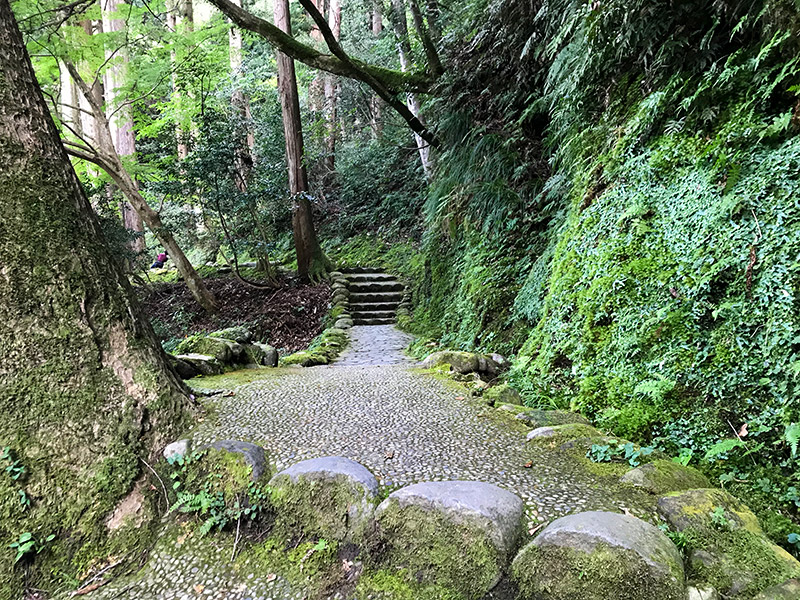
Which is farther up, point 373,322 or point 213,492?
point 213,492

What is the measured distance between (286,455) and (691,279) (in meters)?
2.46

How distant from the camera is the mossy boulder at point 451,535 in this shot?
143cm

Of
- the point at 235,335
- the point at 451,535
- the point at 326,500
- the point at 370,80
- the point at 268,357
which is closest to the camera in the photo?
the point at 451,535

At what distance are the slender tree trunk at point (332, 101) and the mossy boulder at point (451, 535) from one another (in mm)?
13945

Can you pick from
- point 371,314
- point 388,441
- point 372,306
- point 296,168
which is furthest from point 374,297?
point 388,441

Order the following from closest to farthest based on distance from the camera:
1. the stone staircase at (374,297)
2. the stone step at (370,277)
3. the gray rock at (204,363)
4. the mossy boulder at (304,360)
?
the gray rock at (204,363)
the mossy boulder at (304,360)
the stone staircase at (374,297)
the stone step at (370,277)

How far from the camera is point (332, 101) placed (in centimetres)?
1436

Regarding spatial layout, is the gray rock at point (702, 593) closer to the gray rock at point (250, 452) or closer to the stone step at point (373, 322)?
the gray rock at point (250, 452)

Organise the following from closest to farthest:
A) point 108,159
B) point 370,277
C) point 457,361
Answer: point 457,361, point 108,159, point 370,277

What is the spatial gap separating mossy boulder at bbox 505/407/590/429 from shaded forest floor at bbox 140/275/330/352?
601cm

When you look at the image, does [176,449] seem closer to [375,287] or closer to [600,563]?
[600,563]

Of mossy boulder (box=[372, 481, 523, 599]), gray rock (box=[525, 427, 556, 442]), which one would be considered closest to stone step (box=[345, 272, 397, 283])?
gray rock (box=[525, 427, 556, 442])

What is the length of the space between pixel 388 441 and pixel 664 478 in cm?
133

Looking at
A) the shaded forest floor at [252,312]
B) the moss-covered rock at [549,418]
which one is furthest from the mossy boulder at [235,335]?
the moss-covered rock at [549,418]
